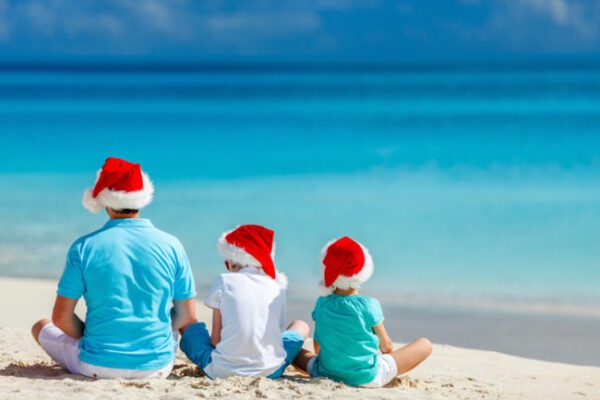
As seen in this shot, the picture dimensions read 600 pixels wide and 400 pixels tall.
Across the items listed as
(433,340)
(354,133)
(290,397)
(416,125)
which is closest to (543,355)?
(433,340)

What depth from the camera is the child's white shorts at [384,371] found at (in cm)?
423

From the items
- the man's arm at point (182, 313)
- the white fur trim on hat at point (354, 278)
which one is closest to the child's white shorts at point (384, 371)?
the white fur trim on hat at point (354, 278)

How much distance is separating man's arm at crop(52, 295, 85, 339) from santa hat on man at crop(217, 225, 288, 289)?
69 centimetres

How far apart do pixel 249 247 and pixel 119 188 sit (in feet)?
2.00

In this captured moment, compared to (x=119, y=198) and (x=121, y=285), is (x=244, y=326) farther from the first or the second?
(x=119, y=198)

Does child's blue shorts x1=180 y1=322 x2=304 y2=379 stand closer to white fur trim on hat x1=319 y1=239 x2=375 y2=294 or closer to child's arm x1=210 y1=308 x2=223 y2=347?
child's arm x1=210 y1=308 x2=223 y2=347

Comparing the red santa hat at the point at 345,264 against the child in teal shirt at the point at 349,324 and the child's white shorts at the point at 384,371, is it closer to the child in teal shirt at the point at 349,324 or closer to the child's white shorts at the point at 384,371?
the child in teal shirt at the point at 349,324

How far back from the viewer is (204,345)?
4367mm

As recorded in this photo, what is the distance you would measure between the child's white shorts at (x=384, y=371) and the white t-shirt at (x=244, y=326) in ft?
0.92

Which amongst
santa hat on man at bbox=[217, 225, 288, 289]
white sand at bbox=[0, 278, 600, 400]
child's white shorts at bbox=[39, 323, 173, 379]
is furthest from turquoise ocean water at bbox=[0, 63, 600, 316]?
child's white shorts at bbox=[39, 323, 173, 379]

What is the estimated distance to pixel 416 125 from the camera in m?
20.4

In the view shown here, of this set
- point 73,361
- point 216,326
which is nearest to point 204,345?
point 216,326

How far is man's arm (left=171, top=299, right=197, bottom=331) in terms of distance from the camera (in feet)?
14.2

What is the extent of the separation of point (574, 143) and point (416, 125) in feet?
14.6
